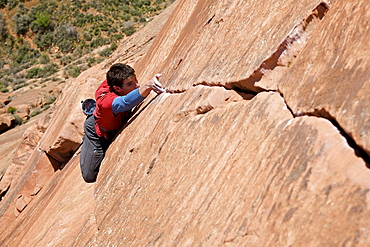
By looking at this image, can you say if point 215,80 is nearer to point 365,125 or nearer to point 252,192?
point 252,192

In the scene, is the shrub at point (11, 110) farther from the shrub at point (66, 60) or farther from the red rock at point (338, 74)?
the red rock at point (338, 74)

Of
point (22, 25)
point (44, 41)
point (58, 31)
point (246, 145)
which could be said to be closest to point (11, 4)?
point (22, 25)

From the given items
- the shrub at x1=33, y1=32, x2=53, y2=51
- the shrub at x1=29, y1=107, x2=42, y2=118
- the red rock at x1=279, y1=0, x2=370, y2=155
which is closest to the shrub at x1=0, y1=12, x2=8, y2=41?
the shrub at x1=33, y1=32, x2=53, y2=51

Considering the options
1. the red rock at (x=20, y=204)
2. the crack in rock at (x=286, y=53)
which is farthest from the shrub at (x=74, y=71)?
the crack in rock at (x=286, y=53)

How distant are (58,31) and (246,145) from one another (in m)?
43.1

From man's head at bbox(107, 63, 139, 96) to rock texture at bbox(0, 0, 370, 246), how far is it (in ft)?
1.14

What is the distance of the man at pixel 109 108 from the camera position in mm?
4887

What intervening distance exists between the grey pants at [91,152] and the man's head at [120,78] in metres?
0.76

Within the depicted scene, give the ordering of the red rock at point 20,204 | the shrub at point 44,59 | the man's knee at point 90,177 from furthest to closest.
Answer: the shrub at point 44,59, the red rock at point 20,204, the man's knee at point 90,177

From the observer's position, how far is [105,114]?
523 cm

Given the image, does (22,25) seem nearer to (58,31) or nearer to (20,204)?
(58,31)

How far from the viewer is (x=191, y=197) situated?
3.10 m

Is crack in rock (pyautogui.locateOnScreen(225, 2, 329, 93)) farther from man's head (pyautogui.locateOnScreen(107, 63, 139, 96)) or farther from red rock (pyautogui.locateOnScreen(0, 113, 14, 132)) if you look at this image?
red rock (pyautogui.locateOnScreen(0, 113, 14, 132))

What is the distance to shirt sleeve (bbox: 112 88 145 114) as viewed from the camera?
4820 millimetres
